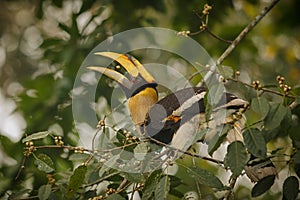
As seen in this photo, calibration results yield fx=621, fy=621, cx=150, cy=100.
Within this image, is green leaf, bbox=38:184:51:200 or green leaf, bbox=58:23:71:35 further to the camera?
green leaf, bbox=58:23:71:35

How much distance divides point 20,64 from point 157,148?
307cm

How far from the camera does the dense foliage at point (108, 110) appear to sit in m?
1.63

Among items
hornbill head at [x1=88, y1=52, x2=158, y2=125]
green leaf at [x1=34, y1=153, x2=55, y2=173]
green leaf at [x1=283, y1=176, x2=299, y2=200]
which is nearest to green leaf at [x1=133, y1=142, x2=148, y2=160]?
green leaf at [x1=34, y1=153, x2=55, y2=173]

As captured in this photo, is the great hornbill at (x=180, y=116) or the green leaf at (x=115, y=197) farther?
the great hornbill at (x=180, y=116)

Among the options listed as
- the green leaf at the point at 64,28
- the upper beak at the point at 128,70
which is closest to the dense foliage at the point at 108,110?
the green leaf at the point at 64,28

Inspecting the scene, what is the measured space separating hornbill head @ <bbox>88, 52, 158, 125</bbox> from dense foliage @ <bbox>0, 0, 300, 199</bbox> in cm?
17

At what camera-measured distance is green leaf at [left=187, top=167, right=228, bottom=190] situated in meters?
1.61

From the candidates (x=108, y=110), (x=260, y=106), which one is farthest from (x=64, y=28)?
(x=260, y=106)

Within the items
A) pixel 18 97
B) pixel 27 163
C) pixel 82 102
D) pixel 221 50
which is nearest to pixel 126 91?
pixel 82 102

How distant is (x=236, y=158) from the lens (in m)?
1.56

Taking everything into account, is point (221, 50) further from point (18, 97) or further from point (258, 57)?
point (18, 97)

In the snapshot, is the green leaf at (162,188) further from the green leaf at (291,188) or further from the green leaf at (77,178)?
the green leaf at (291,188)

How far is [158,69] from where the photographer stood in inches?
115

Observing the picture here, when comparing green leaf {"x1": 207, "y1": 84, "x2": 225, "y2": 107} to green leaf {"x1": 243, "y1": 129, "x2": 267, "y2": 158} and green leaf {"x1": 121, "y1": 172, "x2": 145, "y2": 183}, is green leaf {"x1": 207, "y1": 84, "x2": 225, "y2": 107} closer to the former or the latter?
Result: green leaf {"x1": 243, "y1": 129, "x2": 267, "y2": 158}
